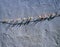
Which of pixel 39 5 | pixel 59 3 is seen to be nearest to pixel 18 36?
pixel 39 5

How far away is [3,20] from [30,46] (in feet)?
0.86

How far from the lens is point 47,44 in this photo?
0.81 meters

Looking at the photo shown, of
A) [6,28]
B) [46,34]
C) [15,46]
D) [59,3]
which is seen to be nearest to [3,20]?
[6,28]

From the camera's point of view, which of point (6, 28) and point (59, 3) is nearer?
point (6, 28)

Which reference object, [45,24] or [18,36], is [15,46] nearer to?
[18,36]

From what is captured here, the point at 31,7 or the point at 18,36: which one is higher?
the point at 31,7

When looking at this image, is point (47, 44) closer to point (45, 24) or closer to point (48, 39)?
point (48, 39)

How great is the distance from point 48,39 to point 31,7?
0.27 metres

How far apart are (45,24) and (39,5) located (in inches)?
7.0

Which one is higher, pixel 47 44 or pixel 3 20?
pixel 3 20

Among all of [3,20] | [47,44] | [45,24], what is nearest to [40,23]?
[45,24]

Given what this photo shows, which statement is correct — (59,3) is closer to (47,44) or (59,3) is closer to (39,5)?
(39,5)

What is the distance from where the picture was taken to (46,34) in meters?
0.82

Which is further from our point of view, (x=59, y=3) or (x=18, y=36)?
(x=59, y=3)
